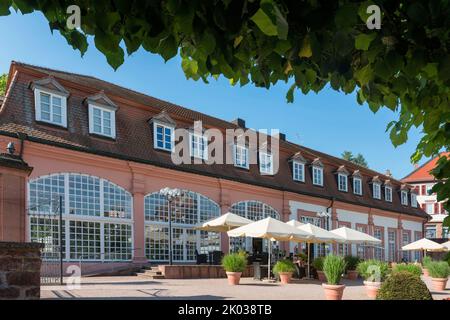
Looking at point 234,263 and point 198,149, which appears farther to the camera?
point 198,149

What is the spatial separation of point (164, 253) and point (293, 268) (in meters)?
6.91

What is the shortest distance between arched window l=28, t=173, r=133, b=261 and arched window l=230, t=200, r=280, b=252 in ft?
23.5

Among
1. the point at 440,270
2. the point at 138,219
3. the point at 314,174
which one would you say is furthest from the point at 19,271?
the point at 314,174

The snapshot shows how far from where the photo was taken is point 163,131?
23.1 m

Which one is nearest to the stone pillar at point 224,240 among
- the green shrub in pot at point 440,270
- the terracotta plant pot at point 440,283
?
the green shrub in pot at point 440,270

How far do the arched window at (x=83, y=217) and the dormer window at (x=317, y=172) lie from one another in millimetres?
16161

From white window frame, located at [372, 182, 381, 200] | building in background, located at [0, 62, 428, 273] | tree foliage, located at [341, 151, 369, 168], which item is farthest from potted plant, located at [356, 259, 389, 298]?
tree foliage, located at [341, 151, 369, 168]

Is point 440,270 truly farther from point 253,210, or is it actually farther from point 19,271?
point 19,271

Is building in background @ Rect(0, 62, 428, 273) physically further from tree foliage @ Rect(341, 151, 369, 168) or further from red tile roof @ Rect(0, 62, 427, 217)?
tree foliage @ Rect(341, 151, 369, 168)

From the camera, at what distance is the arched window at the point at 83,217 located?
685 inches

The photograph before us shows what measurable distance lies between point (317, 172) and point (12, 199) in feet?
92.0

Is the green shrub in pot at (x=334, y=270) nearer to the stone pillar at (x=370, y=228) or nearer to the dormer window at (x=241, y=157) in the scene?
the dormer window at (x=241, y=157)

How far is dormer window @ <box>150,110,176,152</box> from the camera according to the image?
22.6m

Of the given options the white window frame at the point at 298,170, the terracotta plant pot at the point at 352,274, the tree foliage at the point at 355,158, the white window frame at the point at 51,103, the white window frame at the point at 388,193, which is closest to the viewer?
the white window frame at the point at 51,103
